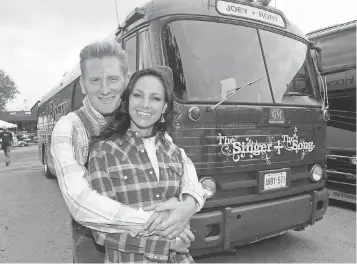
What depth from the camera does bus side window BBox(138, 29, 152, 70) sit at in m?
3.29

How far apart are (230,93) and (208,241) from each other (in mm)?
1461

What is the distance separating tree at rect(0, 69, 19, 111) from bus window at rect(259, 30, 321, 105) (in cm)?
4732

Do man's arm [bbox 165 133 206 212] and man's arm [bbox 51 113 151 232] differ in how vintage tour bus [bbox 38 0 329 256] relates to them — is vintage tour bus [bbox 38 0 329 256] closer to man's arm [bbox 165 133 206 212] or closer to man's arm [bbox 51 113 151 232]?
man's arm [bbox 165 133 206 212]

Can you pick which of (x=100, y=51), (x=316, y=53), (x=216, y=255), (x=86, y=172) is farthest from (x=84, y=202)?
(x=316, y=53)

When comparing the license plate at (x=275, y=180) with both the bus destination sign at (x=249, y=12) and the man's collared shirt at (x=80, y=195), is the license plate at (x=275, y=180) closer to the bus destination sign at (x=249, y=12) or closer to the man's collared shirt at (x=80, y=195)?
the bus destination sign at (x=249, y=12)

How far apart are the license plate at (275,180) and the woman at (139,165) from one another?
6.35 feet

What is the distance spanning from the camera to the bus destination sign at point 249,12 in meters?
3.53

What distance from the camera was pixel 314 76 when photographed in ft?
13.9

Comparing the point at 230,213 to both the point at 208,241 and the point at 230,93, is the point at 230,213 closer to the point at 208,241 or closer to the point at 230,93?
the point at 208,241

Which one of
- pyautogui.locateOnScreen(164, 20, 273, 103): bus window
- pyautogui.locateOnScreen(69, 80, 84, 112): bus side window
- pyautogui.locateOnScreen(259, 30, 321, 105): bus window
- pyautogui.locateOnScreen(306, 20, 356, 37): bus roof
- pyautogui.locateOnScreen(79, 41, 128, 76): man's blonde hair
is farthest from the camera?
pyautogui.locateOnScreen(306, 20, 356, 37): bus roof

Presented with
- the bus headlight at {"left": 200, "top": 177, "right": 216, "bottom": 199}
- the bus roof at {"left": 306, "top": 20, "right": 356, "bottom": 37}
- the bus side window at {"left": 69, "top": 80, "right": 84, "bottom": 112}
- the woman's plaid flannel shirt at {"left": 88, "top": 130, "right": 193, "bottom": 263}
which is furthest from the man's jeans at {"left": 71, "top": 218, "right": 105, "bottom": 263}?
the bus roof at {"left": 306, "top": 20, "right": 356, "bottom": 37}

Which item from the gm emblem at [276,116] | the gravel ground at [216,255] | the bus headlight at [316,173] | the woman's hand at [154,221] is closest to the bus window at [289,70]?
the gm emblem at [276,116]

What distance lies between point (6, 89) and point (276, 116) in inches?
1952

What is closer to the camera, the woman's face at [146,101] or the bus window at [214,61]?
the woman's face at [146,101]
